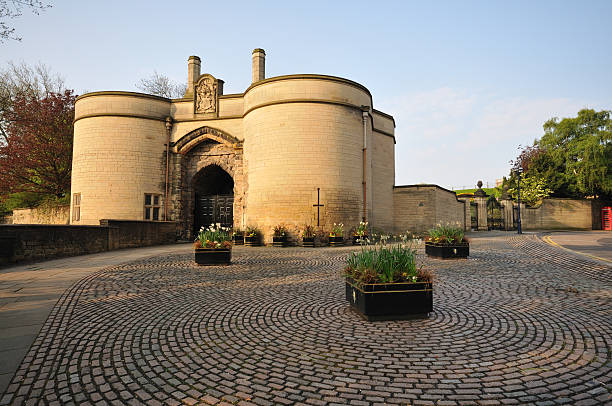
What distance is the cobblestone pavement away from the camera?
2.56 metres

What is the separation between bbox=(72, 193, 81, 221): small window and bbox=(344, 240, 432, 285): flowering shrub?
65.6ft

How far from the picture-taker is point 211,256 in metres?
9.47

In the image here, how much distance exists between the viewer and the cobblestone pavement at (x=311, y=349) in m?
2.56

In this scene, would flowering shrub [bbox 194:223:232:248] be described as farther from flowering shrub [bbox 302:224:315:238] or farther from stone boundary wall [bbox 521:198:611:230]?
stone boundary wall [bbox 521:198:611:230]

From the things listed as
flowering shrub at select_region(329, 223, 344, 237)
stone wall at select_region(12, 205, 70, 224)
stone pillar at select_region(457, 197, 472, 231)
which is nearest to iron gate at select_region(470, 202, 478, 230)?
stone pillar at select_region(457, 197, 472, 231)

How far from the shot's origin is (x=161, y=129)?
19578 mm

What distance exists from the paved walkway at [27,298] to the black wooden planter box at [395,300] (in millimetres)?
3995

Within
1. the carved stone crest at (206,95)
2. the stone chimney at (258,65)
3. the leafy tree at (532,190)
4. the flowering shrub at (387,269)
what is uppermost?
the stone chimney at (258,65)

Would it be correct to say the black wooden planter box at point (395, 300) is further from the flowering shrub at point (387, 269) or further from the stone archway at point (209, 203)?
the stone archway at point (209, 203)

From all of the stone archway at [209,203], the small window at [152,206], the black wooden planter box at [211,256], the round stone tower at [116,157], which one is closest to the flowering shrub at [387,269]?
the black wooden planter box at [211,256]

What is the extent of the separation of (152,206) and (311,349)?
1831 cm

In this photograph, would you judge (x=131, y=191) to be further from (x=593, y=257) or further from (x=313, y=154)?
(x=593, y=257)

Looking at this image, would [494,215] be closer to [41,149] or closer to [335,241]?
[335,241]

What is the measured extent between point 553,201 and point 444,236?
25.1 meters
